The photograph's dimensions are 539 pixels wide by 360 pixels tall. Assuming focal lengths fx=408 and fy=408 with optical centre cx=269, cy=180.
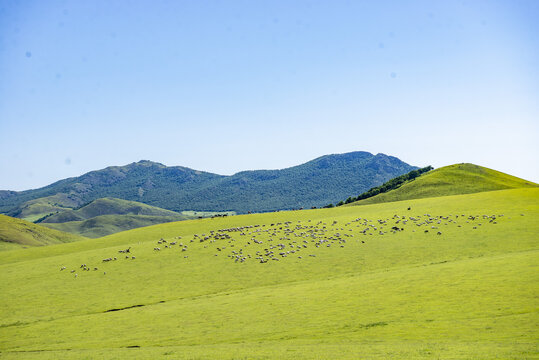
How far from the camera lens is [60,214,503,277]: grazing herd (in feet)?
202

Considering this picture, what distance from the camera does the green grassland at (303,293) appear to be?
2833cm

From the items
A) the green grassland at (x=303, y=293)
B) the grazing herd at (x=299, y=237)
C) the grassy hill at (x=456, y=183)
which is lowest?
the green grassland at (x=303, y=293)

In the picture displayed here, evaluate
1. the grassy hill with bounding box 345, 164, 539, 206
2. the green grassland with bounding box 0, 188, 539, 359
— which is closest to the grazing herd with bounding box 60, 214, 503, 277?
the green grassland with bounding box 0, 188, 539, 359

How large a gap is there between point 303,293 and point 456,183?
125 metres

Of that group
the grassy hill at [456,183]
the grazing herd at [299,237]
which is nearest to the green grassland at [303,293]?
the grazing herd at [299,237]

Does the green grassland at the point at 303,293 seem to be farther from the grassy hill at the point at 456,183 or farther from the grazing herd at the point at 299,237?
the grassy hill at the point at 456,183

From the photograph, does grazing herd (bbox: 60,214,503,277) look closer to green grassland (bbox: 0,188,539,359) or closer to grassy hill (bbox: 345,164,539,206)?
green grassland (bbox: 0,188,539,359)

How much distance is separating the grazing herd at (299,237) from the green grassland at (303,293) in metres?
0.32

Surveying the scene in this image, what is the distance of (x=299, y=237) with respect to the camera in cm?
6881

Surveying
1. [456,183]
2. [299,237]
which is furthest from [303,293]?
[456,183]

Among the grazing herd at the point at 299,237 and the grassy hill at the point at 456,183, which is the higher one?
the grassy hill at the point at 456,183

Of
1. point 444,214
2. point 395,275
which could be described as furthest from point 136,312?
point 444,214

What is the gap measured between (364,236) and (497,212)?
25.5 metres

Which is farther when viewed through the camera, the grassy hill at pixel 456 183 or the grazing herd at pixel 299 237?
the grassy hill at pixel 456 183
